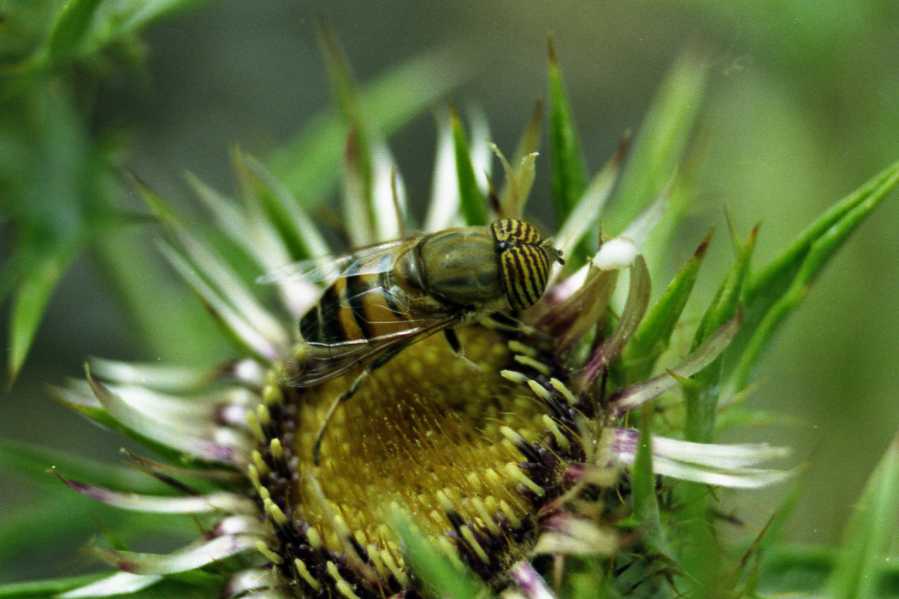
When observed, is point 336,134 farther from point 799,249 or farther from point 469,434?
point 799,249

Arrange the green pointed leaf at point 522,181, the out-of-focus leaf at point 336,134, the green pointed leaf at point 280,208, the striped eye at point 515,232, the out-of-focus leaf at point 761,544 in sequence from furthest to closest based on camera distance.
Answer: the out-of-focus leaf at point 336,134 → the green pointed leaf at point 280,208 → the green pointed leaf at point 522,181 → the striped eye at point 515,232 → the out-of-focus leaf at point 761,544

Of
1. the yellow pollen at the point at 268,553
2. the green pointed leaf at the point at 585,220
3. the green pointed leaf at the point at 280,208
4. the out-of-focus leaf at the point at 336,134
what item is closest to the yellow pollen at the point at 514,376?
the green pointed leaf at the point at 585,220

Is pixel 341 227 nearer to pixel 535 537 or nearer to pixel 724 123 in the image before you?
pixel 535 537

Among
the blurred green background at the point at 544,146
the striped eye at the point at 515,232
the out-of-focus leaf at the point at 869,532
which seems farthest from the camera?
the blurred green background at the point at 544,146

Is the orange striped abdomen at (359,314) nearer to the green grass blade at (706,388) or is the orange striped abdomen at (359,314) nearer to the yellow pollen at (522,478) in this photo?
the yellow pollen at (522,478)

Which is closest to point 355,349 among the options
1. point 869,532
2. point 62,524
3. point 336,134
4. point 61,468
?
point 61,468

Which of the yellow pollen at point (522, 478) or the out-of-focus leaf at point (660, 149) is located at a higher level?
the out-of-focus leaf at point (660, 149)
